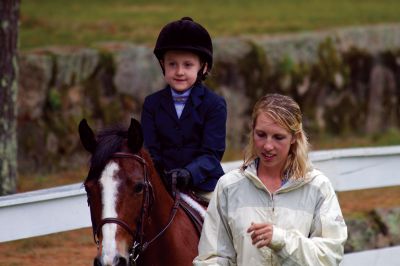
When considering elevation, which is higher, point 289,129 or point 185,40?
point 185,40

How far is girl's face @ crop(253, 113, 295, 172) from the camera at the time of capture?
5.21 m

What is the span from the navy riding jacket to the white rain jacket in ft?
4.28

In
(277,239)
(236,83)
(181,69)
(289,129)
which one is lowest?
(236,83)

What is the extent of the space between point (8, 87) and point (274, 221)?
6.38 m

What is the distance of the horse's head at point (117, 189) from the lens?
5.52m

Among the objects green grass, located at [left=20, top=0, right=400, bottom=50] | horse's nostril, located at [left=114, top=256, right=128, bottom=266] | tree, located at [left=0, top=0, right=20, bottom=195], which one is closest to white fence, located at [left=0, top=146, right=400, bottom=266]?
horse's nostril, located at [left=114, top=256, right=128, bottom=266]

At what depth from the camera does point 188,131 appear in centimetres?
664

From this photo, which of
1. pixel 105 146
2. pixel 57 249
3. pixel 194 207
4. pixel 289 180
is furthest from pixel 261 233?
pixel 57 249

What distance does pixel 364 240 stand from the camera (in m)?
9.59

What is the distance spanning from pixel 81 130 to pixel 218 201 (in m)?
0.88

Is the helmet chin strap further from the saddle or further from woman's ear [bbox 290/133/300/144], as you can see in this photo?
woman's ear [bbox 290/133/300/144]

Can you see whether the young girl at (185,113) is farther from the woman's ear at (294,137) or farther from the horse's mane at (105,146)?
the woman's ear at (294,137)

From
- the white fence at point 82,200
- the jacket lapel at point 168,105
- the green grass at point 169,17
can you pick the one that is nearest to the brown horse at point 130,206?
the jacket lapel at point 168,105

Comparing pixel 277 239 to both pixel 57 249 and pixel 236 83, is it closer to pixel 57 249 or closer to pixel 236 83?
pixel 57 249
